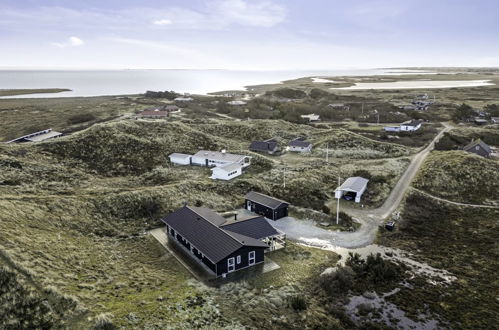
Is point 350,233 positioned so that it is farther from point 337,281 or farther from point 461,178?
point 461,178

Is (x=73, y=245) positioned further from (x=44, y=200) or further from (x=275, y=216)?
(x=275, y=216)

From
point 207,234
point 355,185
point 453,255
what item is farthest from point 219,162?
point 453,255

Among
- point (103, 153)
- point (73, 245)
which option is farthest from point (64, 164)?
point (73, 245)

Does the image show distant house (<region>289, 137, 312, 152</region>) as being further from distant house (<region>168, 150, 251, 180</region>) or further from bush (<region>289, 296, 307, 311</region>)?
bush (<region>289, 296, 307, 311</region>)

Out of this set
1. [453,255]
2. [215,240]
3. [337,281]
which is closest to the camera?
[337,281]

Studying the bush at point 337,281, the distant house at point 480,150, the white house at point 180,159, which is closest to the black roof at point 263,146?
the white house at point 180,159

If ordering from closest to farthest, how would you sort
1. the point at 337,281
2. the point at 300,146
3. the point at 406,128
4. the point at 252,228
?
the point at 337,281, the point at 252,228, the point at 300,146, the point at 406,128
